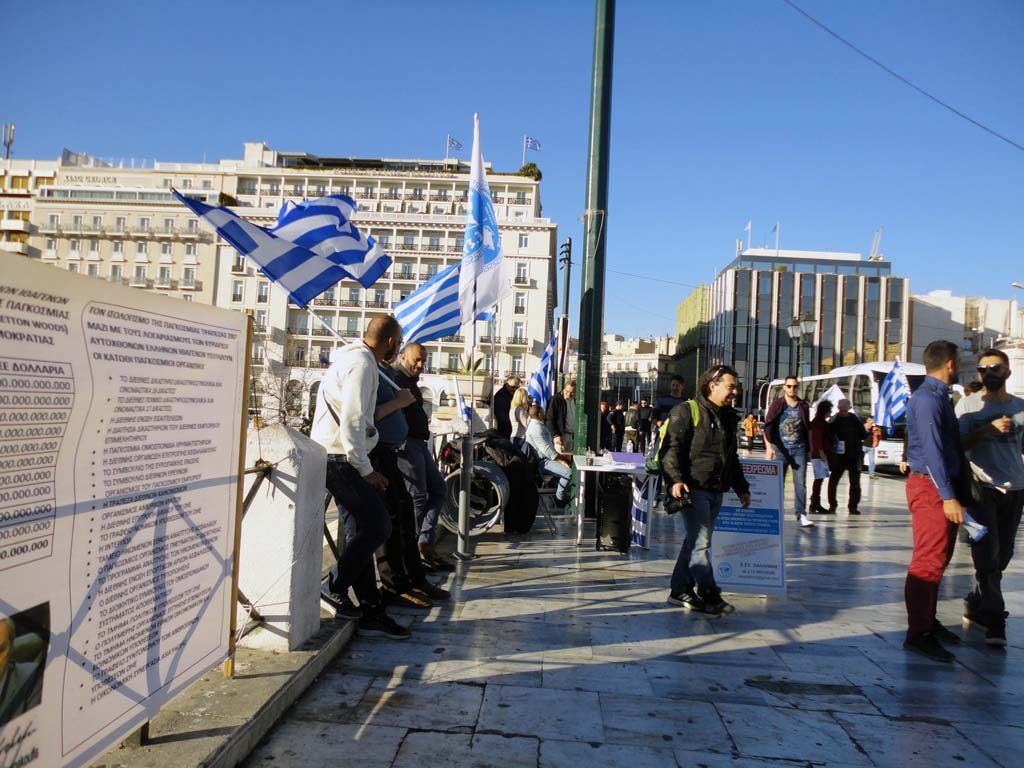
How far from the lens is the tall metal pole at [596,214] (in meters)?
9.48

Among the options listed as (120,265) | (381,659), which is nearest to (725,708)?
(381,659)

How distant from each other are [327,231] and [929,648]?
564cm

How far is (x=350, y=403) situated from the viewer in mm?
4309

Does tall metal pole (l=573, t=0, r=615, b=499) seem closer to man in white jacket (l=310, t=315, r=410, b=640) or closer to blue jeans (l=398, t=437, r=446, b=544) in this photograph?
blue jeans (l=398, t=437, r=446, b=544)

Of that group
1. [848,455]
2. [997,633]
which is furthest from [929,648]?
[848,455]

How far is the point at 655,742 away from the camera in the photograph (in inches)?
132

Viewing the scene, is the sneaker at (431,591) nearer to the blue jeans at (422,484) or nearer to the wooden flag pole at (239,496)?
the blue jeans at (422,484)

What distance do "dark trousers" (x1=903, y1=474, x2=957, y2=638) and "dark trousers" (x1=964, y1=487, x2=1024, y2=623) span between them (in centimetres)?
61

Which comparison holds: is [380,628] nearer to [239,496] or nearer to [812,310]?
[239,496]

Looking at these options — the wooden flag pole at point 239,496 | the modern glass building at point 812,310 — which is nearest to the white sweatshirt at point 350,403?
the wooden flag pole at point 239,496

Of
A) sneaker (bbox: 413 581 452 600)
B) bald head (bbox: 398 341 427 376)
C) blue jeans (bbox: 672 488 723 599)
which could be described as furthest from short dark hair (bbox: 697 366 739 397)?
sneaker (bbox: 413 581 452 600)

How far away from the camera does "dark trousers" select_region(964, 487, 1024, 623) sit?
17.2 ft

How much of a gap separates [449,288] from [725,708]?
577 centimetres

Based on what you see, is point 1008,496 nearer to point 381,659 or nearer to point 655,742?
point 655,742
